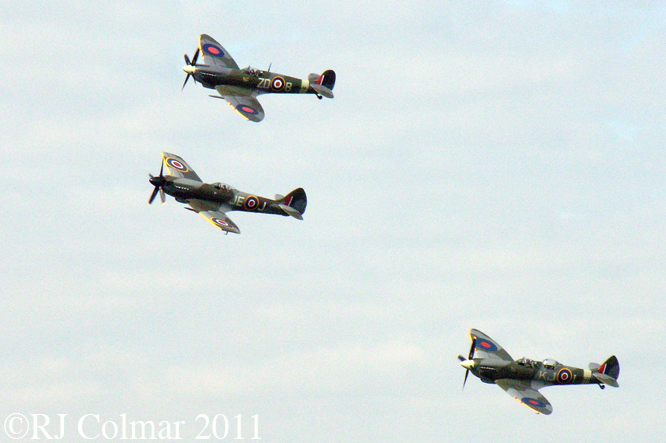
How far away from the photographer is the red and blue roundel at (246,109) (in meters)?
98.0

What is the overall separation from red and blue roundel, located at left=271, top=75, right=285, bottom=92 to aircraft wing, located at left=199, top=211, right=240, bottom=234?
11.7m

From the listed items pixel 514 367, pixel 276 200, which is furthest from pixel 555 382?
pixel 276 200

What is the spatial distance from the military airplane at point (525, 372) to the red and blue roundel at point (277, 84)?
76.6 ft

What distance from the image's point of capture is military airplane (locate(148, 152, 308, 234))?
9538cm

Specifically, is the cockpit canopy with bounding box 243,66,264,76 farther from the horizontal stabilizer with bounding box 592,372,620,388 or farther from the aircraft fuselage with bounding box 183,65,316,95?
the horizontal stabilizer with bounding box 592,372,620,388

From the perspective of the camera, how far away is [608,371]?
313 feet

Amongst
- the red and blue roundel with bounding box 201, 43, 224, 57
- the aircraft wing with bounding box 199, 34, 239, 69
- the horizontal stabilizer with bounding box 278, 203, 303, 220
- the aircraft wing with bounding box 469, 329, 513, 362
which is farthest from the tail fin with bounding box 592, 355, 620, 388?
the red and blue roundel with bounding box 201, 43, 224, 57

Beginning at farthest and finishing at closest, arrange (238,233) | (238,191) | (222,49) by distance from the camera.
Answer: (222,49)
(238,191)
(238,233)

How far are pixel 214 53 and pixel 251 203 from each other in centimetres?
1305

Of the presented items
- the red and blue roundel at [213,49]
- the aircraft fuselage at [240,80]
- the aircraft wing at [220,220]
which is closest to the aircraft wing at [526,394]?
the aircraft wing at [220,220]

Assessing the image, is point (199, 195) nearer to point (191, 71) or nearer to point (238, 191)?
point (238, 191)

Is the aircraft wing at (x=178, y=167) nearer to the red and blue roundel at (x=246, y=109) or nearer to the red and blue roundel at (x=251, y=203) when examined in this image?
the red and blue roundel at (x=251, y=203)

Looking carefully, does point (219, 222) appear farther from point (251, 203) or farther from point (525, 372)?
point (525, 372)

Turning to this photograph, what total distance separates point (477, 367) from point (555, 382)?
20.5ft
